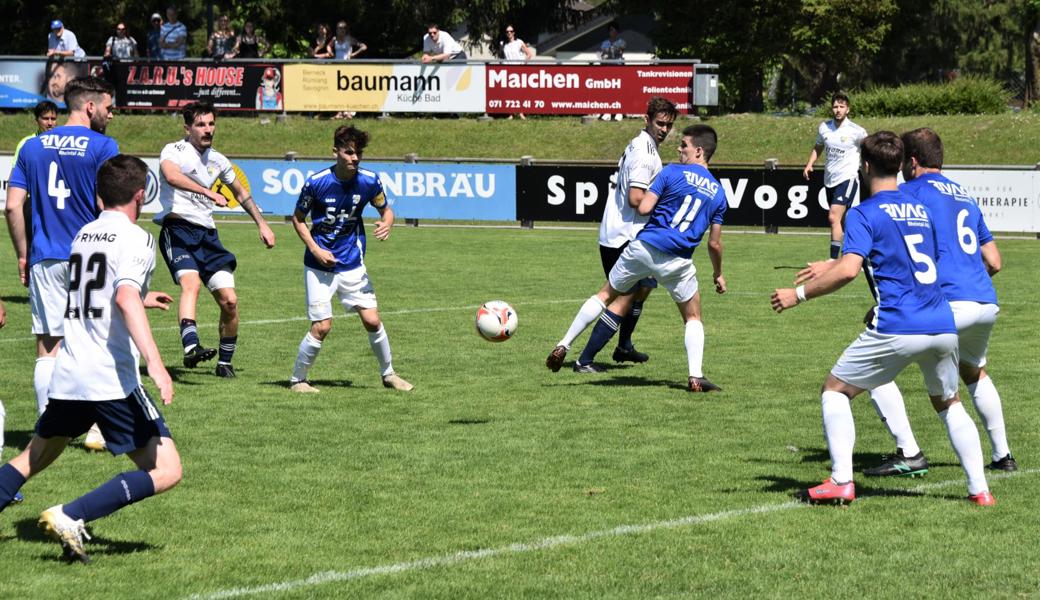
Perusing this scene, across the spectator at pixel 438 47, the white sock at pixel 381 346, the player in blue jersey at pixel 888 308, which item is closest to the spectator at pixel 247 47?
the spectator at pixel 438 47

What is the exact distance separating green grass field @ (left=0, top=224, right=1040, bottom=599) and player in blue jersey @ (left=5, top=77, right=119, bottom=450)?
3.06 feet

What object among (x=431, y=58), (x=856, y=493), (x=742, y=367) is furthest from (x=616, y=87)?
(x=856, y=493)

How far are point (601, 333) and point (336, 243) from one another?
252cm

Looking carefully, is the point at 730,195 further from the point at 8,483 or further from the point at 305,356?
the point at 8,483

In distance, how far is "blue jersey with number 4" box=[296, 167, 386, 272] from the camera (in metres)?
10.9

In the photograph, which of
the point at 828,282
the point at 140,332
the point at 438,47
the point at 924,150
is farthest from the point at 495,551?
the point at 438,47

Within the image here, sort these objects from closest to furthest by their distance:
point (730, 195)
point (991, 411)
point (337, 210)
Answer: point (991, 411)
point (337, 210)
point (730, 195)

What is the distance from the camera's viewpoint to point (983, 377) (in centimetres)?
814

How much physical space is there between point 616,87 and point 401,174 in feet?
29.7

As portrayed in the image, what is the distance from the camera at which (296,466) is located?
846 cm

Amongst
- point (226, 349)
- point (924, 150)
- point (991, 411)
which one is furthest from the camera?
point (226, 349)

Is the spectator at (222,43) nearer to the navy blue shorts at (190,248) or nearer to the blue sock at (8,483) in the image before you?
the navy blue shorts at (190,248)

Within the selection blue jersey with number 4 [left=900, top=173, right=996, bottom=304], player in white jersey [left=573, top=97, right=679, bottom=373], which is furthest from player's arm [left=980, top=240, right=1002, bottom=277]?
player in white jersey [left=573, top=97, right=679, bottom=373]

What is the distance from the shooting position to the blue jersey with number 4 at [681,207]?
11.2 m
